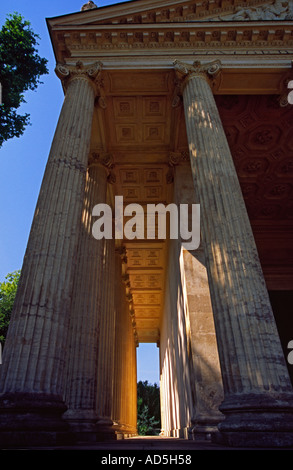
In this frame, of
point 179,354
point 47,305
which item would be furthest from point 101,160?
point 179,354

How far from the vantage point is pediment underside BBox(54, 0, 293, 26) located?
948cm

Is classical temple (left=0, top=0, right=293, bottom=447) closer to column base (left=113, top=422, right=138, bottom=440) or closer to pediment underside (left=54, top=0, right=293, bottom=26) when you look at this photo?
pediment underside (left=54, top=0, right=293, bottom=26)

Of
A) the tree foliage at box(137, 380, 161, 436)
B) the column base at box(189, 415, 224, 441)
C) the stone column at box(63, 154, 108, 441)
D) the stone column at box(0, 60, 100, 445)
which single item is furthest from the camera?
the tree foliage at box(137, 380, 161, 436)

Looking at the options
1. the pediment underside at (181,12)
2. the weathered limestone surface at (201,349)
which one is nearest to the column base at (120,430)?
the weathered limestone surface at (201,349)

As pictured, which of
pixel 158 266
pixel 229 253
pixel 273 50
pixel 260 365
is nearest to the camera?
pixel 260 365

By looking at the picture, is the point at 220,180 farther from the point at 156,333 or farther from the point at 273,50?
the point at 156,333

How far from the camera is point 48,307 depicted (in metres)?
5.27

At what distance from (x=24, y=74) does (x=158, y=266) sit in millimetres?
13202

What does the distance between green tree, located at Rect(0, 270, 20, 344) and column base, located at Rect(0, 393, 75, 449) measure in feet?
58.1

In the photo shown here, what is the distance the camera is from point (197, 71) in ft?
29.2

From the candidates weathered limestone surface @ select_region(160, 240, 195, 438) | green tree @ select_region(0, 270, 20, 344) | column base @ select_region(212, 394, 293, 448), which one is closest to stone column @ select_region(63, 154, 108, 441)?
weathered limestone surface @ select_region(160, 240, 195, 438)

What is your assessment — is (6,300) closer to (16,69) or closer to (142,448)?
(16,69)
